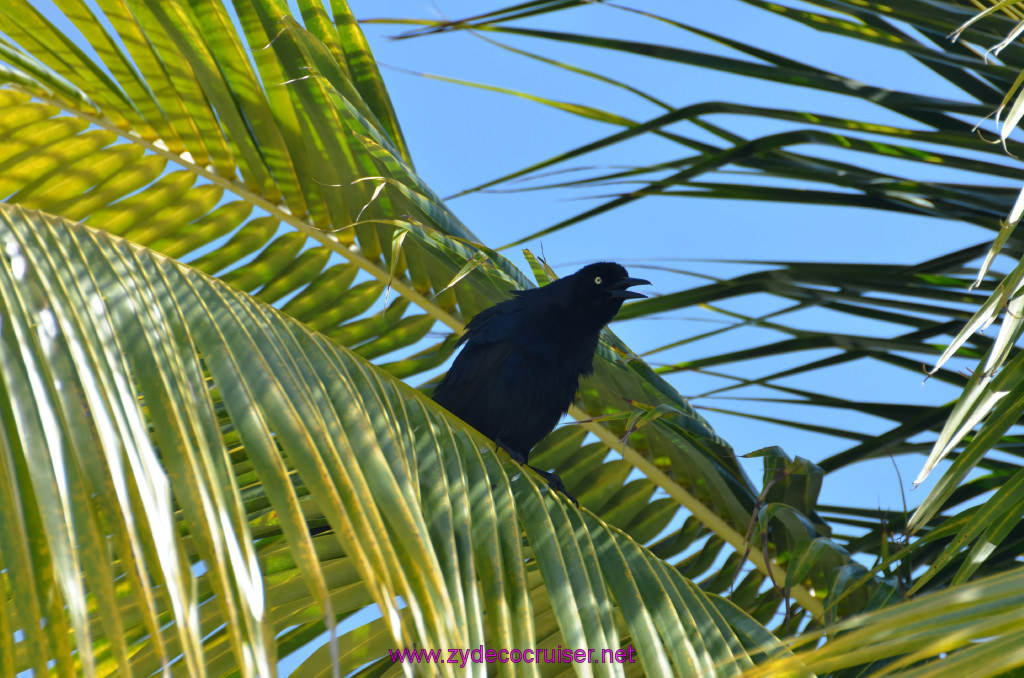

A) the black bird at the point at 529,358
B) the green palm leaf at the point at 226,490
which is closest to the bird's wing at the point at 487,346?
the black bird at the point at 529,358

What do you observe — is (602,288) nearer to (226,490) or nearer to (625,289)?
(625,289)

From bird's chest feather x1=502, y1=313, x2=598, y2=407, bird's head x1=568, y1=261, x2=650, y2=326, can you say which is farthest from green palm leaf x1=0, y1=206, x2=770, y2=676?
bird's head x1=568, y1=261, x2=650, y2=326

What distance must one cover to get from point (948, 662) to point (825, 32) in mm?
2113

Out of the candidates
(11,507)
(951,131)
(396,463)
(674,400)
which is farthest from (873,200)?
(11,507)

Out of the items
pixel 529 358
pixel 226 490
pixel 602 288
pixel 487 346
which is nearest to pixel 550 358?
pixel 529 358

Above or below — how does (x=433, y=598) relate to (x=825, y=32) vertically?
below

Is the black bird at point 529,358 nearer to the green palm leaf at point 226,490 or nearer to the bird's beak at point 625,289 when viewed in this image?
the bird's beak at point 625,289

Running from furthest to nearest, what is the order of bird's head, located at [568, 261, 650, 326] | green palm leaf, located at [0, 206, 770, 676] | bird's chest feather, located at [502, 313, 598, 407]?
bird's head, located at [568, 261, 650, 326] < bird's chest feather, located at [502, 313, 598, 407] < green palm leaf, located at [0, 206, 770, 676]

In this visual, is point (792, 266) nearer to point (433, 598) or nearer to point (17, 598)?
point (433, 598)

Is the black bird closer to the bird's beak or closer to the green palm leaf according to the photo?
the bird's beak

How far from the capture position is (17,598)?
2.76 ft

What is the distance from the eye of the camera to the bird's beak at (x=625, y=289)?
3238mm

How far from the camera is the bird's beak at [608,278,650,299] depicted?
3.24m

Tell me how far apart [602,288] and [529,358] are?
0.38 metres
